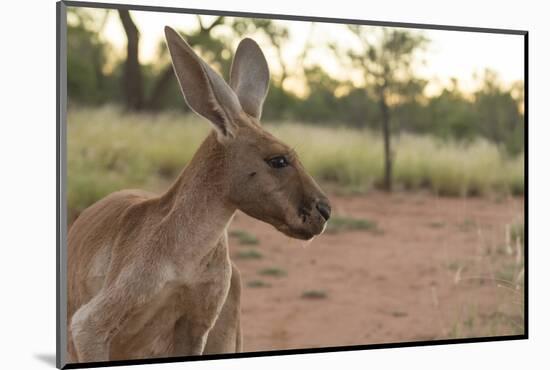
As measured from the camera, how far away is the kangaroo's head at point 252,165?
4.19 metres

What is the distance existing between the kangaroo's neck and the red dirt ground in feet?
6.24

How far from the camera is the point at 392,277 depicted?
22.2 ft

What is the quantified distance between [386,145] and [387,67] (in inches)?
23.9

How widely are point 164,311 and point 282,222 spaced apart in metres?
0.66

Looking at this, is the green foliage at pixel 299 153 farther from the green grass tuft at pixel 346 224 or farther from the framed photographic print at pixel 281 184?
the green grass tuft at pixel 346 224

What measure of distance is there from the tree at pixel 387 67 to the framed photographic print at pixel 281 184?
0.7 inches

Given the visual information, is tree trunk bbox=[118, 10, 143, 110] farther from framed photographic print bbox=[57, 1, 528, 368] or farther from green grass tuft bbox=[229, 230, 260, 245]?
green grass tuft bbox=[229, 230, 260, 245]

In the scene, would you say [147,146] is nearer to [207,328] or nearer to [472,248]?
[207,328]

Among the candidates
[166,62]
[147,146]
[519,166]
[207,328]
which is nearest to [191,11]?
[166,62]

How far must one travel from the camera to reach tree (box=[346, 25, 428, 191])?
6.66m

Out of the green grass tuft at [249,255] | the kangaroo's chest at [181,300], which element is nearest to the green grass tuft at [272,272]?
the green grass tuft at [249,255]

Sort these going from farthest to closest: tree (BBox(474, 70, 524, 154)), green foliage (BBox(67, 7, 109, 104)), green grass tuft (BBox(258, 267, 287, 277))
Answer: green grass tuft (BBox(258, 267, 287, 277)) → tree (BBox(474, 70, 524, 154)) → green foliage (BBox(67, 7, 109, 104))

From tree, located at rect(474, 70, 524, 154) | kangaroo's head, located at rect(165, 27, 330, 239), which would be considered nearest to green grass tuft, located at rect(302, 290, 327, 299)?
tree, located at rect(474, 70, 524, 154)

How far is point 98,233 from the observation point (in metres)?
4.46
